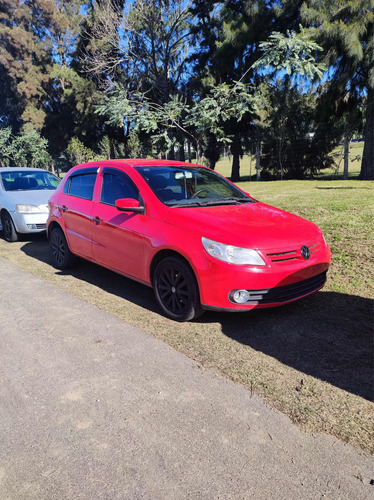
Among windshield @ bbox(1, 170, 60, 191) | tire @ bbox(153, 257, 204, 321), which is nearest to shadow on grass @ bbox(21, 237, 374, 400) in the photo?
tire @ bbox(153, 257, 204, 321)

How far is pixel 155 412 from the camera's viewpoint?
2.65 metres

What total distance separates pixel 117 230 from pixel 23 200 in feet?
14.6

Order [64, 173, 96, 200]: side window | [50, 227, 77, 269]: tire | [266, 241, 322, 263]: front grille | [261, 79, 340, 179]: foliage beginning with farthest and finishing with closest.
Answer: [261, 79, 340, 179]: foliage
[50, 227, 77, 269]: tire
[64, 173, 96, 200]: side window
[266, 241, 322, 263]: front grille

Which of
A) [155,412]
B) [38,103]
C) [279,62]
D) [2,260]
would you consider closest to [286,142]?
[279,62]

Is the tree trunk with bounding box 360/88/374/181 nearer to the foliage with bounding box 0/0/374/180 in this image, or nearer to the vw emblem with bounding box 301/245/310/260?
the foliage with bounding box 0/0/374/180

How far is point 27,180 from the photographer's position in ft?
30.4

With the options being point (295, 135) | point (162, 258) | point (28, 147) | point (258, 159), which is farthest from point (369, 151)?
point (28, 147)

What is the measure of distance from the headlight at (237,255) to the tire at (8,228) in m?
6.24

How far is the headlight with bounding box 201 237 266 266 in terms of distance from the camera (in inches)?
146

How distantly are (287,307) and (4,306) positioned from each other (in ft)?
11.1

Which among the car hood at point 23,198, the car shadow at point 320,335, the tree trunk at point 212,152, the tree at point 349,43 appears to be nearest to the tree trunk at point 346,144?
the tree at point 349,43

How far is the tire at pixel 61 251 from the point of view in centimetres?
608

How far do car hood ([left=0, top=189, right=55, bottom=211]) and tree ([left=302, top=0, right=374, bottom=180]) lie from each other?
12819 millimetres

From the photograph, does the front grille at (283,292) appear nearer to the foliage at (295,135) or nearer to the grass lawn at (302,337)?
the grass lawn at (302,337)
